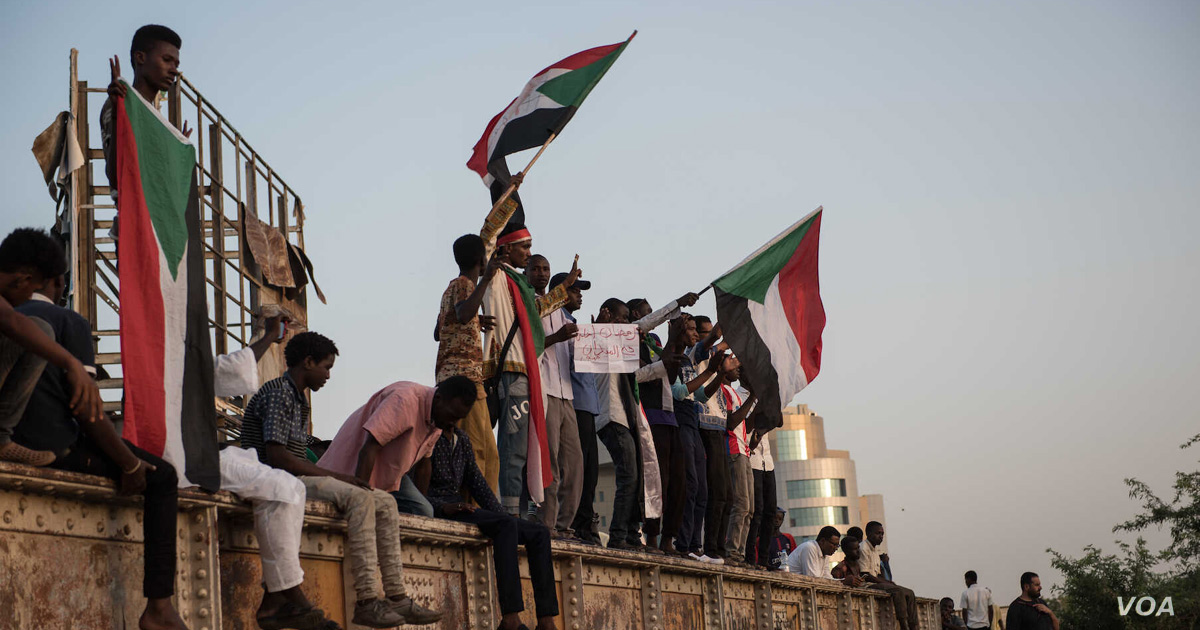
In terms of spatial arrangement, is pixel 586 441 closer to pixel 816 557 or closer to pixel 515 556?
pixel 515 556

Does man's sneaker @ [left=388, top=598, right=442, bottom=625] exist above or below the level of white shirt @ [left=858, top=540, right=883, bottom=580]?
below

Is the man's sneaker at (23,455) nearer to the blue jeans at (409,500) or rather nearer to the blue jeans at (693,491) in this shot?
the blue jeans at (409,500)

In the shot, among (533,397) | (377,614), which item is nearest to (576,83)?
(533,397)

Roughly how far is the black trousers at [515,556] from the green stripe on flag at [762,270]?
481cm

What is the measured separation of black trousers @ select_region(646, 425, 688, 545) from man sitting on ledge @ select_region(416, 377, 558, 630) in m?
3.31

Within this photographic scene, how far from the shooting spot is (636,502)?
443 inches

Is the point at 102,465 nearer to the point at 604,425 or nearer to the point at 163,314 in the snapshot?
the point at 163,314

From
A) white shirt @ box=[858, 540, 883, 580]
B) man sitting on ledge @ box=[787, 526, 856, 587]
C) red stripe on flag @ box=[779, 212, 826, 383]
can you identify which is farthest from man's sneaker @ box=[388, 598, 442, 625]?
white shirt @ box=[858, 540, 883, 580]

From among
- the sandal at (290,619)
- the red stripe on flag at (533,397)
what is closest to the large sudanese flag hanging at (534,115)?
the red stripe on flag at (533,397)

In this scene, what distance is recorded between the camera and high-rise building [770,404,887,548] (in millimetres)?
108625

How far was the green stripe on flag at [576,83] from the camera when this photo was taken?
460 inches

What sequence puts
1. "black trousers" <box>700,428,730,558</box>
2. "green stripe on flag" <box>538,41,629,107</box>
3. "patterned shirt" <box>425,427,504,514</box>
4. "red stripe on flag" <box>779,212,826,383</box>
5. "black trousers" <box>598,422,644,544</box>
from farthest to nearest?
"red stripe on flag" <box>779,212,826,383</box> < "black trousers" <box>700,428,730,558</box> < "green stripe on flag" <box>538,41,629,107</box> < "black trousers" <box>598,422,644,544</box> < "patterned shirt" <box>425,427,504,514</box>

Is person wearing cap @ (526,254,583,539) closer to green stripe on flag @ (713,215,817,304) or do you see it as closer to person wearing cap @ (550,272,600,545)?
person wearing cap @ (550,272,600,545)

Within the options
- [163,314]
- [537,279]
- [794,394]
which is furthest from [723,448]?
[163,314]
